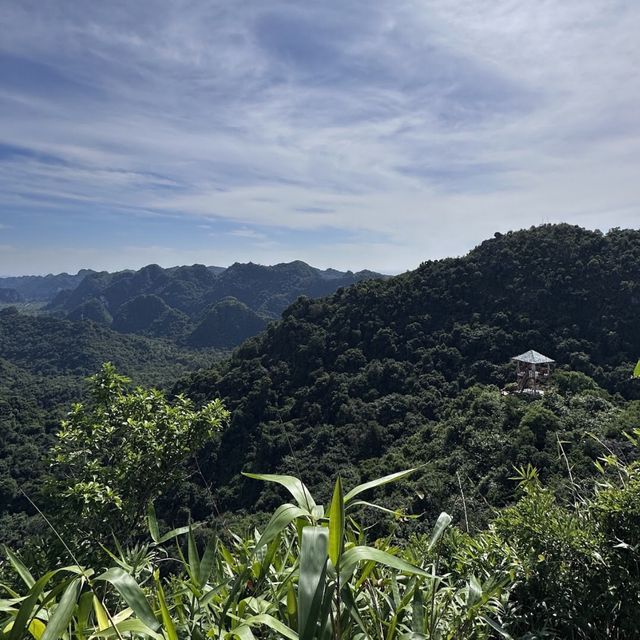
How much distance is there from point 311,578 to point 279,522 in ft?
0.53

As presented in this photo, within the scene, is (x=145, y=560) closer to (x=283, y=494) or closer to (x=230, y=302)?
(x=283, y=494)

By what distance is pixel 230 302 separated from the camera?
10475cm

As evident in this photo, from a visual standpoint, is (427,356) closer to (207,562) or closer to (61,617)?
(207,562)

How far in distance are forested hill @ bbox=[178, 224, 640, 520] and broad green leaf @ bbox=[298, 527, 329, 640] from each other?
53.0ft

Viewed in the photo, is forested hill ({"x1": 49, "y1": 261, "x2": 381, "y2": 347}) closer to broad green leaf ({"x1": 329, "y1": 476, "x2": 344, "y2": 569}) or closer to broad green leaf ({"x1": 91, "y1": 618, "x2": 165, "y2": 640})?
broad green leaf ({"x1": 91, "y1": 618, "x2": 165, "y2": 640})

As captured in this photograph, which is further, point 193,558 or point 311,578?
point 193,558

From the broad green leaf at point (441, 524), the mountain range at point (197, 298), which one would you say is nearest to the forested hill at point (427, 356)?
the broad green leaf at point (441, 524)

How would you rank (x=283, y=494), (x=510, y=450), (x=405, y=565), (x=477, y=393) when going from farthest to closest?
(x=477, y=393) < (x=283, y=494) < (x=510, y=450) < (x=405, y=565)

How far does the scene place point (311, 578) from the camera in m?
0.58

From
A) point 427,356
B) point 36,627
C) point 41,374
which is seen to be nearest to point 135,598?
point 36,627

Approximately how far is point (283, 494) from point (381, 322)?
1603 cm

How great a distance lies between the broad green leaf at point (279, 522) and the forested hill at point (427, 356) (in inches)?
632

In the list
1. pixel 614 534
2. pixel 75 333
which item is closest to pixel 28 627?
pixel 614 534

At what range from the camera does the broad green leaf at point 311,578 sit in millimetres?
552
